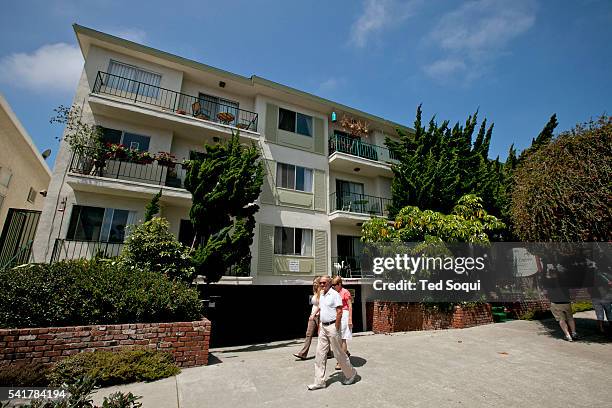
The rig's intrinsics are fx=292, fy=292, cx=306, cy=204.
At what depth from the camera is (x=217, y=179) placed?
9.81 metres

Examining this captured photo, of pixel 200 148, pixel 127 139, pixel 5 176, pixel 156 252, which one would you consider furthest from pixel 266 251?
pixel 5 176

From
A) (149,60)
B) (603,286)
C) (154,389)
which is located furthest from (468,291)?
(149,60)

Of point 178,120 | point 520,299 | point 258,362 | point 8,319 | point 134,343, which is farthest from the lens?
point 520,299

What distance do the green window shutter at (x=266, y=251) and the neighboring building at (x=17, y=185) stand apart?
7.78 metres

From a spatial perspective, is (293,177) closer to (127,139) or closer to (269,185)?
(269,185)

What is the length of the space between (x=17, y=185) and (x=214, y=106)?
9.76 m

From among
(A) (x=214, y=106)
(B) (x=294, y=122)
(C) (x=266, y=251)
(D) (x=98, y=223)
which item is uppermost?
(B) (x=294, y=122)

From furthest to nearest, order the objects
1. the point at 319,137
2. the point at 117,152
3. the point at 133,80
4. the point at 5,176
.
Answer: the point at 319,137
the point at 5,176
the point at 133,80
the point at 117,152

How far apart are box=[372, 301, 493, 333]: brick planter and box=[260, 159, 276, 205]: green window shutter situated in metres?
6.70

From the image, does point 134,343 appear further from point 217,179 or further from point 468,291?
point 468,291

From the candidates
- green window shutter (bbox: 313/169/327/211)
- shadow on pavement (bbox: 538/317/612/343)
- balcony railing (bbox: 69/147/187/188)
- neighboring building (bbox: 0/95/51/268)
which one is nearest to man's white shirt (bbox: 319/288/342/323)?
shadow on pavement (bbox: 538/317/612/343)

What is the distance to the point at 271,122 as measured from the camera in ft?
48.8

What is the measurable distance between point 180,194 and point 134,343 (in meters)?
6.60

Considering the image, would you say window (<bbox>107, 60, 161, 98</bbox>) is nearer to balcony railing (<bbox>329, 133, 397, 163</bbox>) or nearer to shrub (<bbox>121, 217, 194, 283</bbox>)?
shrub (<bbox>121, 217, 194, 283</bbox>)
